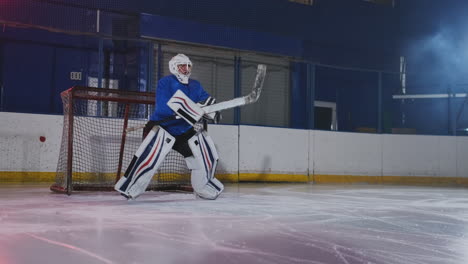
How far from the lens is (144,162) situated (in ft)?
15.5

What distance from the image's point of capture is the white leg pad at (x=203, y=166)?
4.92 metres

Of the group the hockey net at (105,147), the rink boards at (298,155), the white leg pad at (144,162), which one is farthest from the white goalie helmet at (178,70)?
the rink boards at (298,155)

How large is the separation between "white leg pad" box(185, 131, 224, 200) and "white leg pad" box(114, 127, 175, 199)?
0.90 feet

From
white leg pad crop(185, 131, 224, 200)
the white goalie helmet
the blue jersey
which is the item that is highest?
the white goalie helmet

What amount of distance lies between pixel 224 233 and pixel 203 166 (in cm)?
209

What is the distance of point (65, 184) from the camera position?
18.5ft

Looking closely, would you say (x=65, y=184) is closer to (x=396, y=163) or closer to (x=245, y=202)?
(x=245, y=202)

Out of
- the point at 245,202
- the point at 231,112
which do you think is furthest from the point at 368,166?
the point at 245,202

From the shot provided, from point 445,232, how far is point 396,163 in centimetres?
698

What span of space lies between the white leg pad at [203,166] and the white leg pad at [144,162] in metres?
0.27

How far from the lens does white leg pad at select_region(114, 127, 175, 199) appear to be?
472 centimetres

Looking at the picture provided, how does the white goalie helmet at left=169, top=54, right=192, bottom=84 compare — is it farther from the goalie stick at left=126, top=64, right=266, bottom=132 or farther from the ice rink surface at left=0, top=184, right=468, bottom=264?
the ice rink surface at left=0, top=184, right=468, bottom=264

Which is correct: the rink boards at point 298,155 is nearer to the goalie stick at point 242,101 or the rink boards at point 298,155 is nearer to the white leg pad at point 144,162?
the white leg pad at point 144,162

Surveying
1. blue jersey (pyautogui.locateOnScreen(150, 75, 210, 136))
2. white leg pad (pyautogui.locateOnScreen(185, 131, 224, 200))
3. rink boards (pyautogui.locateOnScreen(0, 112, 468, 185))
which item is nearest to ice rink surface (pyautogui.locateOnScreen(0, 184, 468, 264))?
white leg pad (pyautogui.locateOnScreen(185, 131, 224, 200))
